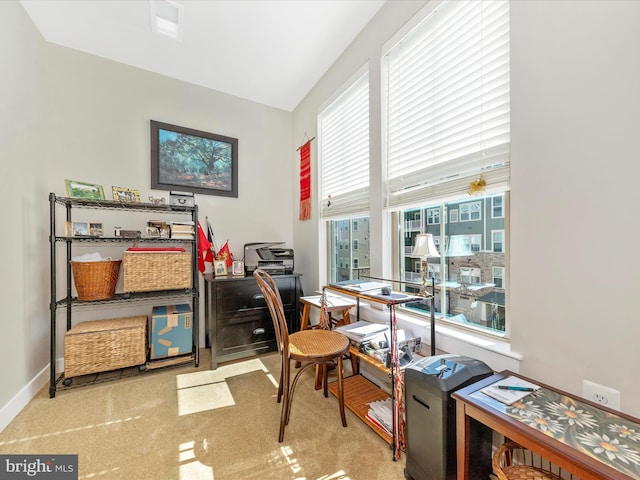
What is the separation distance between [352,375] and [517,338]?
4.26 feet

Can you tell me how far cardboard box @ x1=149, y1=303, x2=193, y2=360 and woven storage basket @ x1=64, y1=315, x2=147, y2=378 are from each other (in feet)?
0.25

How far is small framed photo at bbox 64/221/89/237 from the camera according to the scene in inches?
82.1

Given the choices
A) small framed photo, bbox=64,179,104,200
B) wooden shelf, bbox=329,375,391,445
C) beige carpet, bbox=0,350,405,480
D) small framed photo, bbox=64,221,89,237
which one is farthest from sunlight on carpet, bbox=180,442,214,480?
small framed photo, bbox=64,179,104,200

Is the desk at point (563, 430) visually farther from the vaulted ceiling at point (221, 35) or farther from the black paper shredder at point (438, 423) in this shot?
the vaulted ceiling at point (221, 35)

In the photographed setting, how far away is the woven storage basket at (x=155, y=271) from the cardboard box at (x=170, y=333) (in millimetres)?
257

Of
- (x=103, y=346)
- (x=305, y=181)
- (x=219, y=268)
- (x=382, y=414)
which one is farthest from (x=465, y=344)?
(x=103, y=346)

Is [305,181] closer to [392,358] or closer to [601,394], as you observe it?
[392,358]

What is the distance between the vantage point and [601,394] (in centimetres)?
98

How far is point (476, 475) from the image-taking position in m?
1.13

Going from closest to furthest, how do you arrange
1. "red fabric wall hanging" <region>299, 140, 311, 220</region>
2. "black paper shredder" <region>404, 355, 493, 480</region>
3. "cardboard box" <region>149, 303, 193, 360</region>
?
"black paper shredder" <region>404, 355, 493, 480</region>, "cardboard box" <region>149, 303, 193, 360</region>, "red fabric wall hanging" <region>299, 140, 311, 220</region>

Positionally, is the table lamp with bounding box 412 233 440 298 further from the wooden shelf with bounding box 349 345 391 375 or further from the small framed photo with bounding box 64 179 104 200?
the small framed photo with bounding box 64 179 104 200

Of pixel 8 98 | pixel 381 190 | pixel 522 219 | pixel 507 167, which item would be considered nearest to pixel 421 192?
pixel 381 190

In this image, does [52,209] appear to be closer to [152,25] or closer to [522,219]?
[152,25]

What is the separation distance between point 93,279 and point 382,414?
7.75 feet
